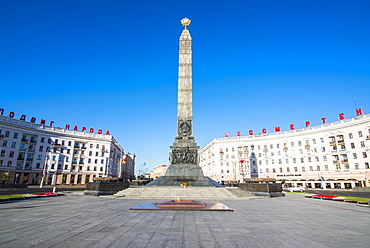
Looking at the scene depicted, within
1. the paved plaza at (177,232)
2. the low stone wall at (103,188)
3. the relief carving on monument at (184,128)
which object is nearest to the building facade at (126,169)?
the relief carving on monument at (184,128)

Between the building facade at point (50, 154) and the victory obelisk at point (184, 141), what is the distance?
114ft

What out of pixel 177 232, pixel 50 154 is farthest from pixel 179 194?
pixel 50 154

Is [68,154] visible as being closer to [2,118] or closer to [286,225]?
[2,118]

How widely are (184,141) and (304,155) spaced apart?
1702 inches

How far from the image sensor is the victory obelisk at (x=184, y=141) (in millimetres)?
20859

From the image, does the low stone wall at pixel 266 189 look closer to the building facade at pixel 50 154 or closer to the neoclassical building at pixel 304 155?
the neoclassical building at pixel 304 155

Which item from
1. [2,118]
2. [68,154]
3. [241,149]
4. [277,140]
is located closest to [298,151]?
[277,140]

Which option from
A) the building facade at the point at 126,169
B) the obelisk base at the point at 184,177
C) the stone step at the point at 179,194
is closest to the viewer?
the stone step at the point at 179,194

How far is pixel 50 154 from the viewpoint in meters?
53.1

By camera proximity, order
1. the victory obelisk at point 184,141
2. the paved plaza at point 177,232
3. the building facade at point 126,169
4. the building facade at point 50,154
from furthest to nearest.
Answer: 1. the building facade at point 126,169
2. the building facade at point 50,154
3. the victory obelisk at point 184,141
4. the paved plaza at point 177,232

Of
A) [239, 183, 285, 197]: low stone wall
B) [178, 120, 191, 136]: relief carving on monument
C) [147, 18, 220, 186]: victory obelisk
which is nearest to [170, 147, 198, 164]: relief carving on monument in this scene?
[147, 18, 220, 186]: victory obelisk

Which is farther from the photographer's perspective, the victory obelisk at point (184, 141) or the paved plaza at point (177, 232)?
the victory obelisk at point (184, 141)

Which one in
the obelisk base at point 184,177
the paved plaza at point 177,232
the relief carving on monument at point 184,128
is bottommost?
the paved plaza at point 177,232

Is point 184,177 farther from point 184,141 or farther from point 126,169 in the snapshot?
point 126,169
